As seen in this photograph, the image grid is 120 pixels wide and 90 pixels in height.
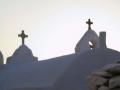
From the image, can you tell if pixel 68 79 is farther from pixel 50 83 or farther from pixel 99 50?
pixel 99 50

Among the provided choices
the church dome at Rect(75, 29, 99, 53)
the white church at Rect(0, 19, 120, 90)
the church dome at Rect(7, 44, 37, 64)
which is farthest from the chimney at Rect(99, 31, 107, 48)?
the church dome at Rect(7, 44, 37, 64)

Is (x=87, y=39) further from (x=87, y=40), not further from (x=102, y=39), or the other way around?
(x=102, y=39)

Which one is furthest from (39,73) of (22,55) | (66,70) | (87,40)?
(22,55)

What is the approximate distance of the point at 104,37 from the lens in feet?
41.3

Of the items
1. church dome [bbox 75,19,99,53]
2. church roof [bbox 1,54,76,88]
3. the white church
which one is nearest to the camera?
the white church

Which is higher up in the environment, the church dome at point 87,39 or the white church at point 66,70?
the church dome at point 87,39

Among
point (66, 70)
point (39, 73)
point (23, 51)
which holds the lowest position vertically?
point (39, 73)

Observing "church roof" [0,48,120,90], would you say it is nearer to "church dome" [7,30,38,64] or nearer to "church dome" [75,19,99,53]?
"church dome" [75,19,99,53]

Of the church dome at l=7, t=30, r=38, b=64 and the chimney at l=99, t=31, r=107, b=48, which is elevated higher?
the chimney at l=99, t=31, r=107, b=48

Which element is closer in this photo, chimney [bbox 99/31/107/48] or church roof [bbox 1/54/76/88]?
chimney [bbox 99/31/107/48]

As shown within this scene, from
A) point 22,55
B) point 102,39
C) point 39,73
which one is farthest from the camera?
point 22,55

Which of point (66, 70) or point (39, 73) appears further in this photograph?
point (39, 73)

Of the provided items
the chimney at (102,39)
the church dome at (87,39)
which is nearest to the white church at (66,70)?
the chimney at (102,39)

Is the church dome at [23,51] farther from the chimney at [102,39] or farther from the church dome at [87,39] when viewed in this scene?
the chimney at [102,39]
